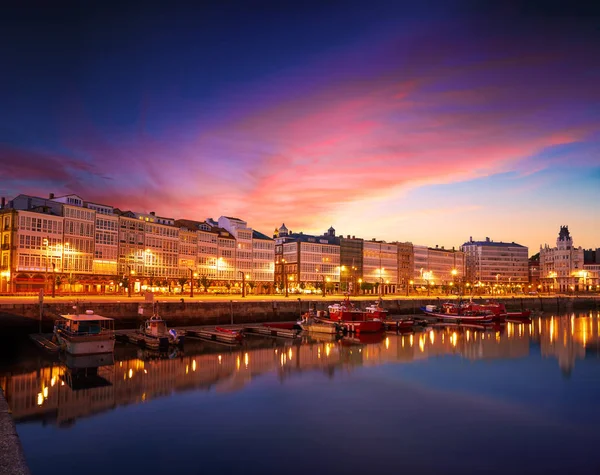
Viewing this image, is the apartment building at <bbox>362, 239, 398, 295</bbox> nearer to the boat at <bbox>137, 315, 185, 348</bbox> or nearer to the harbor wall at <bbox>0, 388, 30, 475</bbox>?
the boat at <bbox>137, 315, 185, 348</bbox>

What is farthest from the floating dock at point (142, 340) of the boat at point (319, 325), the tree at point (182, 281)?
the tree at point (182, 281)

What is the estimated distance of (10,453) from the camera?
1864cm

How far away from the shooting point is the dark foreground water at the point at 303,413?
23.4 meters

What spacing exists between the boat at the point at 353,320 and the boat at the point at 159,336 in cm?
2538

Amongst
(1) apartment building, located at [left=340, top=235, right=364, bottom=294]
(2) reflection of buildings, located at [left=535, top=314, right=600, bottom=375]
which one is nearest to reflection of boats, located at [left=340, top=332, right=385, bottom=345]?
(2) reflection of buildings, located at [left=535, top=314, right=600, bottom=375]

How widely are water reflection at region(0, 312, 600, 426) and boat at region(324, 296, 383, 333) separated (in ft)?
8.41

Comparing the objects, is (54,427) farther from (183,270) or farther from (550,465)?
(183,270)

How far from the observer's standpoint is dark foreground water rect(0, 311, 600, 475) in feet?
76.8

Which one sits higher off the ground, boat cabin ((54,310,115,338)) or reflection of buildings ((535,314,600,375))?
boat cabin ((54,310,115,338))

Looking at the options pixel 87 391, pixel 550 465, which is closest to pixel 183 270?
pixel 87 391

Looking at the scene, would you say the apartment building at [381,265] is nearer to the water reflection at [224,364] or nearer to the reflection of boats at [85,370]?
the water reflection at [224,364]

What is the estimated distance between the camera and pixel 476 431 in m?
28.1

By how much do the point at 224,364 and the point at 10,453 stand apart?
2723 centimetres

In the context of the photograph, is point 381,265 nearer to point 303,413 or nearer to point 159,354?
point 159,354
